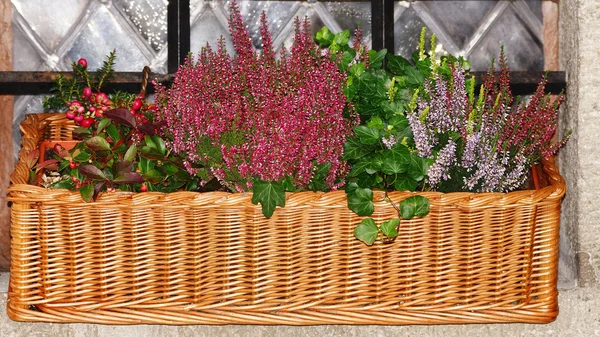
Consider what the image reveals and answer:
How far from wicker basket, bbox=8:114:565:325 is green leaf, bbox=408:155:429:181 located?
0.04 meters

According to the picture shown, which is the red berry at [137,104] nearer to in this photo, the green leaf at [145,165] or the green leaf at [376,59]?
the green leaf at [145,165]

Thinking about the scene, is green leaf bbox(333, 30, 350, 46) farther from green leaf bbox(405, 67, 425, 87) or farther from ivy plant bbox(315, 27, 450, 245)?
green leaf bbox(405, 67, 425, 87)

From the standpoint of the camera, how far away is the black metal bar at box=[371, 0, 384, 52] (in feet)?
6.20

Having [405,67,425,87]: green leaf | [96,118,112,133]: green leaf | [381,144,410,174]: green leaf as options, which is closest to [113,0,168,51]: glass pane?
[96,118,112,133]: green leaf

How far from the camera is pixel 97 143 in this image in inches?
58.2

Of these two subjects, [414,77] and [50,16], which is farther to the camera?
[50,16]

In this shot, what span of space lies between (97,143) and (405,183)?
64cm

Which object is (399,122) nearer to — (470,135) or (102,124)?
(470,135)

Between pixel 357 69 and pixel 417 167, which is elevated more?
pixel 357 69

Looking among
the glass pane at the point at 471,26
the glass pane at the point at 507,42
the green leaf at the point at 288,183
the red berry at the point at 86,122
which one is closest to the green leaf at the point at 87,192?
the red berry at the point at 86,122

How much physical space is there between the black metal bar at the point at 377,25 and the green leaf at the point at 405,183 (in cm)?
57

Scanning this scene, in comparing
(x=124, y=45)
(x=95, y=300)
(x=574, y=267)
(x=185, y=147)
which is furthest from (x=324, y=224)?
(x=124, y=45)

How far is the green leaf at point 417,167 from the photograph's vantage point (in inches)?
55.6

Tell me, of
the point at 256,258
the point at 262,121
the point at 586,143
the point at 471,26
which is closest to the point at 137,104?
the point at 262,121
